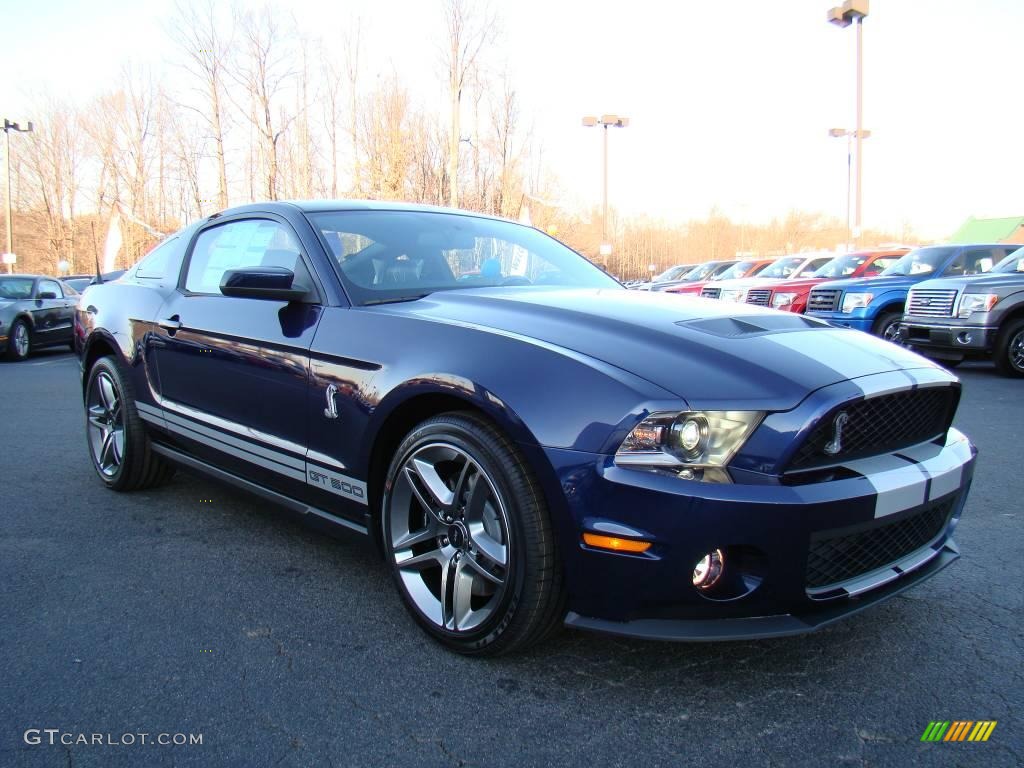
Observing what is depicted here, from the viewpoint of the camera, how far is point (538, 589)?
6.95 feet

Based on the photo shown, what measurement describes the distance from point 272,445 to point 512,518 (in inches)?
49.8

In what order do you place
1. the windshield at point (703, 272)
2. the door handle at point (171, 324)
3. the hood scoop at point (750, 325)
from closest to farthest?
the hood scoop at point (750, 325), the door handle at point (171, 324), the windshield at point (703, 272)

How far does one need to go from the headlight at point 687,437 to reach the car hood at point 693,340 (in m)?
0.04

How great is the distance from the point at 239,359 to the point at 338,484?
778 millimetres

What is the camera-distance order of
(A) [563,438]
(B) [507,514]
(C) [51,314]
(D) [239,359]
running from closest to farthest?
(A) [563,438]
(B) [507,514]
(D) [239,359]
(C) [51,314]

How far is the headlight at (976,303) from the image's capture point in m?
9.12

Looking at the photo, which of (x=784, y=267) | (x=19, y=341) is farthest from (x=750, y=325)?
(x=784, y=267)

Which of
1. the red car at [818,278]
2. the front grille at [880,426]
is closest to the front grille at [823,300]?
the red car at [818,278]

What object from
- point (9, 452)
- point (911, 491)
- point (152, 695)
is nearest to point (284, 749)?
point (152, 695)

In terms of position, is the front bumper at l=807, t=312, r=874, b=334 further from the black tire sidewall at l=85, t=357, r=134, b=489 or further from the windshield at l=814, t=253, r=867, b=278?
the black tire sidewall at l=85, t=357, r=134, b=489

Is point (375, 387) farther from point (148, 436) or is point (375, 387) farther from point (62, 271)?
point (62, 271)

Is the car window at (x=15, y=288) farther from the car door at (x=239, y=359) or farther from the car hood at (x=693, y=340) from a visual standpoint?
the car hood at (x=693, y=340)

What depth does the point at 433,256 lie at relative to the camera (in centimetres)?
327

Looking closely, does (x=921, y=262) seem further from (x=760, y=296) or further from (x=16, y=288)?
(x=16, y=288)
